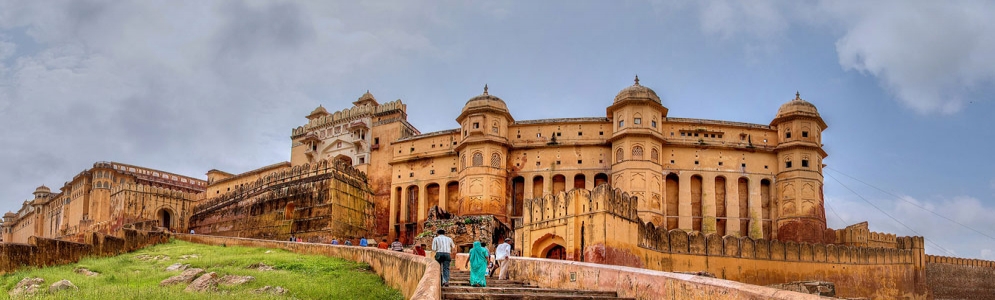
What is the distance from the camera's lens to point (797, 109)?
46875 mm

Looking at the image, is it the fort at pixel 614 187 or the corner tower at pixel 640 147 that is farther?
the corner tower at pixel 640 147

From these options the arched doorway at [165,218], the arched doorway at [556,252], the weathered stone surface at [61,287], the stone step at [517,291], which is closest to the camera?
the stone step at [517,291]

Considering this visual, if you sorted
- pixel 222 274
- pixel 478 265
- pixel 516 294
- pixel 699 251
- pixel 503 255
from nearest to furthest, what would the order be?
pixel 516 294 → pixel 478 265 → pixel 503 255 → pixel 222 274 → pixel 699 251

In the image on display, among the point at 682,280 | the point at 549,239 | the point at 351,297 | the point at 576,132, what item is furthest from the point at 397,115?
the point at 682,280

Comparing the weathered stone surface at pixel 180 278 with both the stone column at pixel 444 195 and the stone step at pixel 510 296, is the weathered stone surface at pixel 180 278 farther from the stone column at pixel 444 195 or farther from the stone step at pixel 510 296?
the stone column at pixel 444 195

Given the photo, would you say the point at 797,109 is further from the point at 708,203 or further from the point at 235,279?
the point at 235,279

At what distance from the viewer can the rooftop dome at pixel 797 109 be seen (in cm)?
4688

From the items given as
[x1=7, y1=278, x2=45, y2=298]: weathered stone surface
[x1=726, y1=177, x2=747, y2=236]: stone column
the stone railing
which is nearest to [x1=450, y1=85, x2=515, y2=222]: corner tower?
[x1=726, y1=177, x2=747, y2=236]: stone column

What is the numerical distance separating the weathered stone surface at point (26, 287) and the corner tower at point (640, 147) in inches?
1188

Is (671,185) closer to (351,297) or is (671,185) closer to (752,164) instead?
(752,164)

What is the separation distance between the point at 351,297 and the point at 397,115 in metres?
40.7

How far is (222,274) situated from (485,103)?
2878cm

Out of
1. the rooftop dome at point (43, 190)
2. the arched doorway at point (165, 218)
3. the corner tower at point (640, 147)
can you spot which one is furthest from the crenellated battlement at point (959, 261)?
the rooftop dome at point (43, 190)

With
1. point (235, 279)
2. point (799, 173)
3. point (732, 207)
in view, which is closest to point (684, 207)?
point (732, 207)
